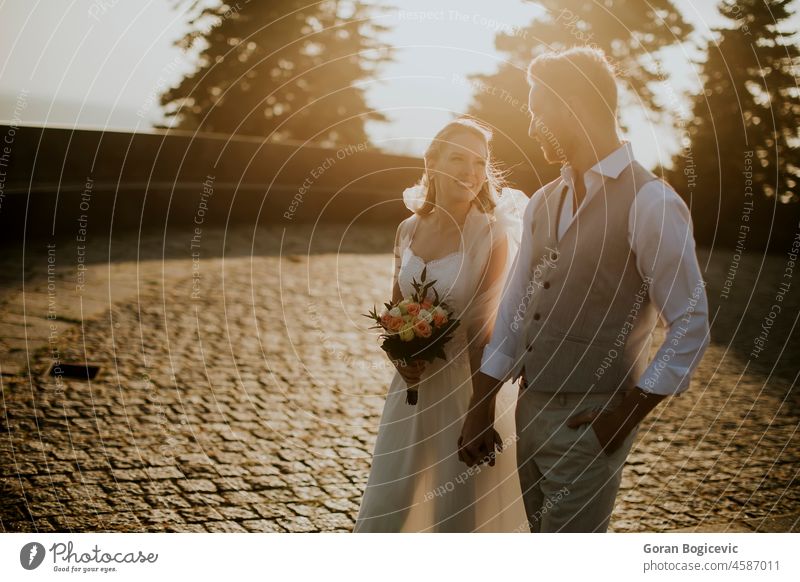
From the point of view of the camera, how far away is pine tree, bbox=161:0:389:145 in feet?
62.0

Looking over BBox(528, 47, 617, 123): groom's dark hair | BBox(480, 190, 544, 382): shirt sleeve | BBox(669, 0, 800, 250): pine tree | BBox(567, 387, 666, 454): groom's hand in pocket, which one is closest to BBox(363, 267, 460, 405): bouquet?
BBox(480, 190, 544, 382): shirt sleeve

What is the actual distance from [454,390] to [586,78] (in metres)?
1.78

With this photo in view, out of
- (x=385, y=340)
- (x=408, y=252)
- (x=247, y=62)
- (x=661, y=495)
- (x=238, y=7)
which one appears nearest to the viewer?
(x=385, y=340)

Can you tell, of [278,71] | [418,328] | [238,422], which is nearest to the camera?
[418,328]

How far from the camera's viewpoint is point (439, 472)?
3904 mm

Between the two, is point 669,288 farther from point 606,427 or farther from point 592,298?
point 606,427

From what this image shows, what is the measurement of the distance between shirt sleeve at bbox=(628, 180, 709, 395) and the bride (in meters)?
1.15

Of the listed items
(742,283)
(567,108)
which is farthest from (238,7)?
(567,108)

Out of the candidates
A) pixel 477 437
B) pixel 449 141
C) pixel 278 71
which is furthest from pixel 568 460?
pixel 278 71

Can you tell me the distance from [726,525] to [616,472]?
2239 millimetres

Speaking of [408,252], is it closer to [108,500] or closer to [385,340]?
[385,340]

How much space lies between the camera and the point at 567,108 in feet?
9.70

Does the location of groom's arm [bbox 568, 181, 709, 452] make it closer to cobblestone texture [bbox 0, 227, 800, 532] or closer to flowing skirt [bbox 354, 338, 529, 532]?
flowing skirt [bbox 354, 338, 529, 532]

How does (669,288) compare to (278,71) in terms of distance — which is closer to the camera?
(669,288)
